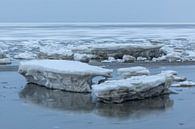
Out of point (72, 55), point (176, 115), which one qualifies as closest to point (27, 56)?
point (72, 55)

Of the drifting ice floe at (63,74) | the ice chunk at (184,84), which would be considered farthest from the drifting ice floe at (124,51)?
the drifting ice floe at (63,74)

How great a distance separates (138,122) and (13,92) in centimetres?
435

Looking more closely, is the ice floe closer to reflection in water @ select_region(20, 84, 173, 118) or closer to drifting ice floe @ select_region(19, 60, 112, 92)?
reflection in water @ select_region(20, 84, 173, 118)

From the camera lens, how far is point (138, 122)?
9.96m

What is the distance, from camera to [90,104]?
11633 mm

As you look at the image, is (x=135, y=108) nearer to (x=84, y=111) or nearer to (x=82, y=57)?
(x=84, y=111)

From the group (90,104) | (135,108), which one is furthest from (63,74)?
(135,108)

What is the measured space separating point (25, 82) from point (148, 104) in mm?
4396

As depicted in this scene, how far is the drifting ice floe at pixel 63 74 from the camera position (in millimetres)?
12695

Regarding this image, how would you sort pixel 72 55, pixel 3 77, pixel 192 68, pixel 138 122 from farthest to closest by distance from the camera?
pixel 72 55, pixel 192 68, pixel 3 77, pixel 138 122

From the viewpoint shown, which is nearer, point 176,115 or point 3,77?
point 176,115

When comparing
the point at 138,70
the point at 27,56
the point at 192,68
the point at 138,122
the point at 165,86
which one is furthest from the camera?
the point at 27,56

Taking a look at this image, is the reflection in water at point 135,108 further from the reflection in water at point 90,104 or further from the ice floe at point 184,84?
the ice floe at point 184,84

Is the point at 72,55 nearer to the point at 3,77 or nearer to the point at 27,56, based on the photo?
the point at 27,56
